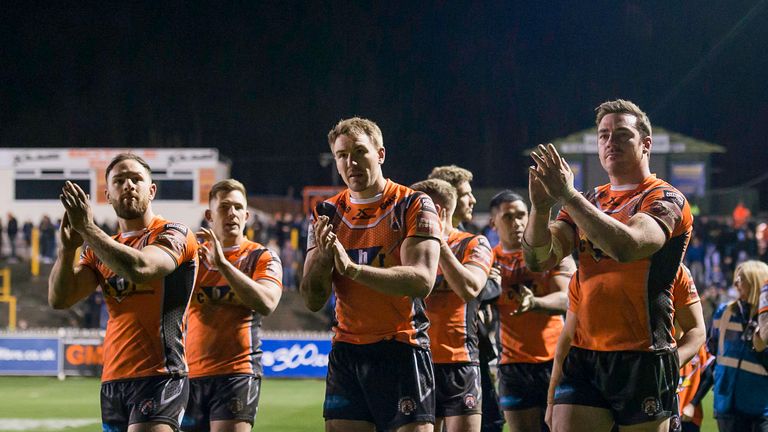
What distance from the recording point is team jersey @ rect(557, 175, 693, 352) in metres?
4.46

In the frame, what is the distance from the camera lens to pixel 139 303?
518 cm

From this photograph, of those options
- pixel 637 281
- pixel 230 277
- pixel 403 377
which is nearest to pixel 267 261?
pixel 230 277

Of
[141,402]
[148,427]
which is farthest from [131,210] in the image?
[148,427]

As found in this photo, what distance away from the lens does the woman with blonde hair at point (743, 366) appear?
25.5 ft

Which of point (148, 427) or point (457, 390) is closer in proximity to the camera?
point (148, 427)

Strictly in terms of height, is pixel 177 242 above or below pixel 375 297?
above

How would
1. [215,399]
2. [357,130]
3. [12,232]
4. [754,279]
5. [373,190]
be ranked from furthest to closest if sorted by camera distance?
[12,232]
[754,279]
[215,399]
[373,190]
[357,130]

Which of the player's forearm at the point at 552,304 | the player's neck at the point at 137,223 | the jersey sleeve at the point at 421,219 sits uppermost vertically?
the jersey sleeve at the point at 421,219

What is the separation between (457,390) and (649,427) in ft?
6.57

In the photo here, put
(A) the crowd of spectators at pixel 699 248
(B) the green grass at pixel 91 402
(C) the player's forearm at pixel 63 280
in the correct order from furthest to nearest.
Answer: (A) the crowd of spectators at pixel 699 248
(B) the green grass at pixel 91 402
(C) the player's forearm at pixel 63 280

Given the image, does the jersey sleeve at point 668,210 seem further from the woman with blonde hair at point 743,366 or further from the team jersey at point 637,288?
the woman with blonde hair at point 743,366

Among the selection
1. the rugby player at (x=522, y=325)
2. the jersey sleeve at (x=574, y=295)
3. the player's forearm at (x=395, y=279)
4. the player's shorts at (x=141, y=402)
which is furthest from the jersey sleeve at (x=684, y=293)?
the player's shorts at (x=141, y=402)

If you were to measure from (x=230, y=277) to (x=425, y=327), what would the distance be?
1417 millimetres

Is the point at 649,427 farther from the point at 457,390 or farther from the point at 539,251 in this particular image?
the point at 457,390
